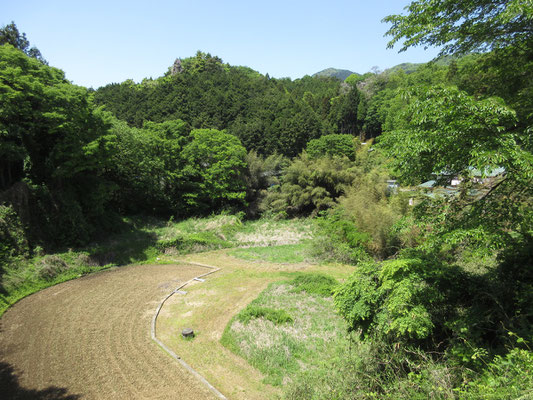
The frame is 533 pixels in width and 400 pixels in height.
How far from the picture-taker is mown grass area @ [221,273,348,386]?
728 cm

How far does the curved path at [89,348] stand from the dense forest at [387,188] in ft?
11.7

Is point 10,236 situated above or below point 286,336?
above

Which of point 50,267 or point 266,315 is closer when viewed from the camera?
point 266,315

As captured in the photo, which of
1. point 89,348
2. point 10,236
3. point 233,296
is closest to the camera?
point 89,348

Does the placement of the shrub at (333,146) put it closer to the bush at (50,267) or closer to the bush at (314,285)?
the bush at (314,285)

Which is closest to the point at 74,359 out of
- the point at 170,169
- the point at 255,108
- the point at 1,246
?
the point at 1,246

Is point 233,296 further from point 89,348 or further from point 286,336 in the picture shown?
point 89,348

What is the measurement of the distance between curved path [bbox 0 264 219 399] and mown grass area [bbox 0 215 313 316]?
100cm

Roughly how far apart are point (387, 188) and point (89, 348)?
1753cm

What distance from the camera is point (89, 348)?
823 cm

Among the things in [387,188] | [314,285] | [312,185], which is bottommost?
[314,285]

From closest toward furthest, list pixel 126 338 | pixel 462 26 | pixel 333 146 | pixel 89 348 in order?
1. pixel 462 26
2. pixel 89 348
3. pixel 126 338
4. pixel 333 146

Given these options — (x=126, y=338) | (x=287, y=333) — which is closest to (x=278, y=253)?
(x=287, y=333)

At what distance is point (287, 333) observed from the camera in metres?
8.57
